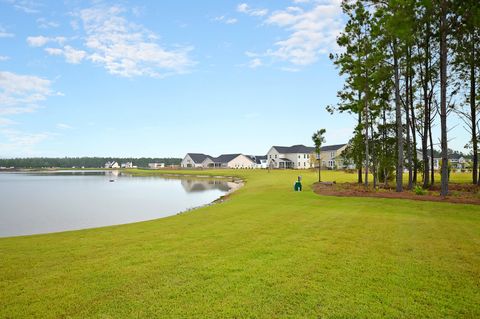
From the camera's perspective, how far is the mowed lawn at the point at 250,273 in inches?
219

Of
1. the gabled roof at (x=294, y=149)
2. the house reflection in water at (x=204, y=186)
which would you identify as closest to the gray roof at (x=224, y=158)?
the gabled roof at (x=294, y=149)

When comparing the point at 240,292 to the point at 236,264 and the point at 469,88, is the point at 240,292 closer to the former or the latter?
the point at 236,264

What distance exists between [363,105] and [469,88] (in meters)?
11.2

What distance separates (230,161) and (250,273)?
124 meters

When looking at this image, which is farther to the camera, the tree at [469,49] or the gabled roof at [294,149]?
the gabled roof at [294,149]

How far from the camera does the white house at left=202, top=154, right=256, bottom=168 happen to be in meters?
131

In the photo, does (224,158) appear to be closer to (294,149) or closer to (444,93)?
(294,149)

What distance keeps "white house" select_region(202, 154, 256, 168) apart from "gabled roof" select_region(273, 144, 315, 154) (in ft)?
65.2

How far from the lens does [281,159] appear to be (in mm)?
113812

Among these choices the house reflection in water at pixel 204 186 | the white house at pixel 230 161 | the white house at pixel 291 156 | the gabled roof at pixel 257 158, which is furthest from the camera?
the gabled roof at pixel 257 158

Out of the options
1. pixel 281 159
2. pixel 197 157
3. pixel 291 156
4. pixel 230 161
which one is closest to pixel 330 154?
pixel 291 156

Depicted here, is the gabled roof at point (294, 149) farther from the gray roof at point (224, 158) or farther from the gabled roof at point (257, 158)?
the gabled roof at point (257, 158)

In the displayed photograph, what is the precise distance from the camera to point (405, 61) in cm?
2791

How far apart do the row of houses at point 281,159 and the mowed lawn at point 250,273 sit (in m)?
70.8
